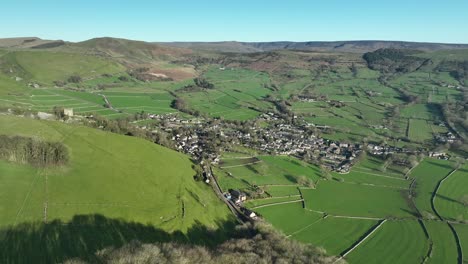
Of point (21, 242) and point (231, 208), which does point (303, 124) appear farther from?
point (21, 242)

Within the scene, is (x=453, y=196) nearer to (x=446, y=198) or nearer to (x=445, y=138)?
(x=446, y=198)

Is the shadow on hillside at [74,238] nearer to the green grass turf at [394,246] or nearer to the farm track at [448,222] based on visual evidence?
the green grass turf at [394,246]

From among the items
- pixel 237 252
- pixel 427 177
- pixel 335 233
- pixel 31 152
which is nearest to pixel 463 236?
pixel 335 233

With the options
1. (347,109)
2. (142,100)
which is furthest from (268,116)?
(142,100)

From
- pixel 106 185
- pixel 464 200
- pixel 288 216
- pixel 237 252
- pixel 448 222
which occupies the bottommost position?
pixel 448 222

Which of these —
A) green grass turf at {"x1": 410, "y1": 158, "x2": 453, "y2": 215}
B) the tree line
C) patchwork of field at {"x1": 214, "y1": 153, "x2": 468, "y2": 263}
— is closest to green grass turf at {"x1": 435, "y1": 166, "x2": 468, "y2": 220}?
patchwork of field at {"x1": 214, "y1": 153, "x2": 468, "y2": 263}
